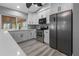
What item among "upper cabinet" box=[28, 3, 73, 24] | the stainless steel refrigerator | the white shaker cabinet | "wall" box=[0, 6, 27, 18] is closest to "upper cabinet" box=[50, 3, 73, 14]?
"upper cabinet" box=[28, 3, 73, 24]

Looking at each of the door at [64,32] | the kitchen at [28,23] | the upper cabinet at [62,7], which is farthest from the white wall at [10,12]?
the door at [64,32]

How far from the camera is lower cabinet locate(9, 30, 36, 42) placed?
10.5ft

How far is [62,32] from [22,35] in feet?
6.43

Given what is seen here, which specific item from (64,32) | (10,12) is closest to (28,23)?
(10,12)

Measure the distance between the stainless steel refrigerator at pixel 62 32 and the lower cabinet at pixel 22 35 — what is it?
4.89 ft

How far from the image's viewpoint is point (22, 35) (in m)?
3.57

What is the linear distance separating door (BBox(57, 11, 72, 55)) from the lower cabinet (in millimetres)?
1762

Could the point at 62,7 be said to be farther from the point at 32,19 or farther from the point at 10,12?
the point at 10,12

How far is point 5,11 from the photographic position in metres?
3.67

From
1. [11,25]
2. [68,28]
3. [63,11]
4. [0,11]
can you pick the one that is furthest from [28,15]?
[68,28]

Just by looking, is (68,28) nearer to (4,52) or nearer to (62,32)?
(62,32)

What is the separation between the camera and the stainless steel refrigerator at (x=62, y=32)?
200 centimetres

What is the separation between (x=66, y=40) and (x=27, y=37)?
7.48ft

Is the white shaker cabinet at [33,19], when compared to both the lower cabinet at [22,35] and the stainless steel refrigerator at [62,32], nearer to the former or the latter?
the lower cabinet at [22,35]
